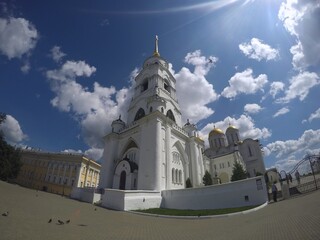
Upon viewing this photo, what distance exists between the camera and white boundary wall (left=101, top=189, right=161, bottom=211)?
16125 millimetres

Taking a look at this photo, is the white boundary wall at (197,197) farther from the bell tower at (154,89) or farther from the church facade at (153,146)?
the bell tower at (154,89)

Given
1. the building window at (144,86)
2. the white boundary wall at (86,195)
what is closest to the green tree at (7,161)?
the white boundary wall at (86,195)

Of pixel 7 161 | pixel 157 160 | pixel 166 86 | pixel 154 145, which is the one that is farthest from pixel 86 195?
pixel 166 86

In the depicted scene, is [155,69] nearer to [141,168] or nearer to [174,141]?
[174,141]

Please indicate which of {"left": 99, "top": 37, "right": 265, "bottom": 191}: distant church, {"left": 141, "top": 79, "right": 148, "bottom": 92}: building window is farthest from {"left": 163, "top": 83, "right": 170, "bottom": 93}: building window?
{"left": 141, "top": 79, "right": 148, "bottom": 92}: building window

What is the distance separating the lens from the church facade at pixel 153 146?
22.4m

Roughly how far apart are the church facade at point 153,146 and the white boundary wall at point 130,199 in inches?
64.3

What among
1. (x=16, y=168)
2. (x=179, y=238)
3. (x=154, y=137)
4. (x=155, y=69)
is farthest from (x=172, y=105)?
(x=16, y=168)

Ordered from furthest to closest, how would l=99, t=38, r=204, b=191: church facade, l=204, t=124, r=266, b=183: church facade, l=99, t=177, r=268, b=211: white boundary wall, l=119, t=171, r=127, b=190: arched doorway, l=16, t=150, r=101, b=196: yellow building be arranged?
l=16, t=150, r=101, b=196: yellow building
l=204, t=124, r=266, b=183: church facade
l=119, t=171, r=127, b=190: arched doorway
l=99, t=38, r=204, b=191: church facade
l=99, t=177, r=268, b=211: white boundary wall

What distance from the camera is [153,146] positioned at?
22609 mm

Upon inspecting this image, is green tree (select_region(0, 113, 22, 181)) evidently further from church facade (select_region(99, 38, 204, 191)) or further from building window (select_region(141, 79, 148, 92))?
building window (select_region(141, 79, 148, 92))

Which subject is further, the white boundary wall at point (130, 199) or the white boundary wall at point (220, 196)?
the white boundary wall at point (130, 199)

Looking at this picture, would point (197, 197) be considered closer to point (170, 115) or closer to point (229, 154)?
point (170, 115)

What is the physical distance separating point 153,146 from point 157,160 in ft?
6.34
